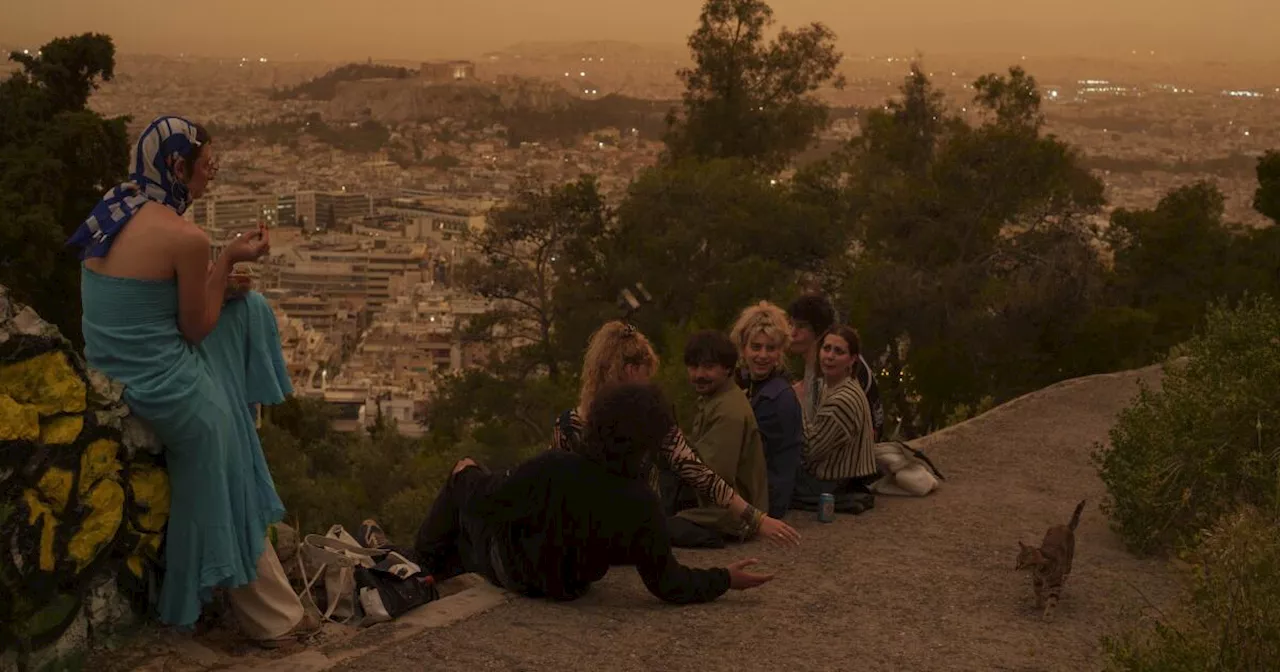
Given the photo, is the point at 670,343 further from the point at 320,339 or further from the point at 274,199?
the point at 274,199

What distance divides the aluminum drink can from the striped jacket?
0.14 m

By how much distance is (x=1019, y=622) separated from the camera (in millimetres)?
5832

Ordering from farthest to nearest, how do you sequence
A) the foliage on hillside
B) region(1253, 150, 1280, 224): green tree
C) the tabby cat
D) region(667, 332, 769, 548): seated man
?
region(1253, 150, 1280, 224): green tree, the foliage on hillside, region(667, 332, 769, 548): seated man, the tabby cat

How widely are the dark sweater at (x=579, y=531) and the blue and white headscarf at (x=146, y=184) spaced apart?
1.60 meters

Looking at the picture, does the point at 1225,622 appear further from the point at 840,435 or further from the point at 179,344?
the point at 179,344

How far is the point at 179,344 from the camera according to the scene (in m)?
4.73

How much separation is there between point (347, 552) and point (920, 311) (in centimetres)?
1458

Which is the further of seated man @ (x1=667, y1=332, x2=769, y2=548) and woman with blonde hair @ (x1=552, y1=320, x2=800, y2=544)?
seated man @ (x1=667, y1=332, x2=769, y2=548)

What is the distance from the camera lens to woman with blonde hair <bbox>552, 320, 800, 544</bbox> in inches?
235

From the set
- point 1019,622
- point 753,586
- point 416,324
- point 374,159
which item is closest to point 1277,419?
point 1019,622

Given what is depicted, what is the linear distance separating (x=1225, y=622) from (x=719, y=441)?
249 cm

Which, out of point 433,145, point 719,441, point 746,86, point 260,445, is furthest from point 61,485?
point 433,145

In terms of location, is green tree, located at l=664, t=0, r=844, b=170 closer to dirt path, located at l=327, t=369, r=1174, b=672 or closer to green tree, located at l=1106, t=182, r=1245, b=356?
green tree, located at l=1106, t=182, r=1245, b=356

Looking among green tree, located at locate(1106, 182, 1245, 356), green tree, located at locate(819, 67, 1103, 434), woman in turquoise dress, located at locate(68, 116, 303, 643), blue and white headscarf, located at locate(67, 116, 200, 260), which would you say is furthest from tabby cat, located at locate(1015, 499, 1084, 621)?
green tree, located at locate(1106, 182, 1245, 356)
